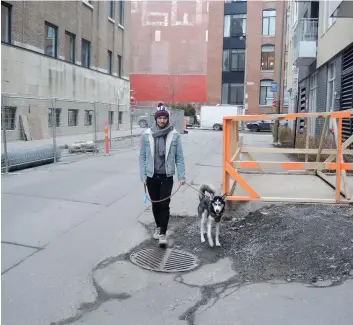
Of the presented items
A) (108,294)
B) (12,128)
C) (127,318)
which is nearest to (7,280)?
(108,294)

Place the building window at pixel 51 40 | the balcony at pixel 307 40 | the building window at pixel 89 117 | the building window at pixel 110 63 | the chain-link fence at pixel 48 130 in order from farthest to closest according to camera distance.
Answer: the building window at pixel 110 63 < the building window at pixel 51 40 < the balcony at pixel 307 40 < the building window at pixel 89 117 < the chain-link fence at pixel 48 130

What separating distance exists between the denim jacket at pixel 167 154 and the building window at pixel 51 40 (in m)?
19.8

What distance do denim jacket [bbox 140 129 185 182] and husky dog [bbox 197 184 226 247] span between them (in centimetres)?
38

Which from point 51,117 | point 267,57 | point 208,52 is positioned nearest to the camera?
point 51,117

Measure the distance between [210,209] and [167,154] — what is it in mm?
845

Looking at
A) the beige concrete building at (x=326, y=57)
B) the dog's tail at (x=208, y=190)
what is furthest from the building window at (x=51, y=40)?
the dog's tail at (x=208, y=190)

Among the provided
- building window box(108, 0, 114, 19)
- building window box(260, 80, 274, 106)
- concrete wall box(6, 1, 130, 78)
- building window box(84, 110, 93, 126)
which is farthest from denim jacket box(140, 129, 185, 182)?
building window box(260, 80, 274, 106)

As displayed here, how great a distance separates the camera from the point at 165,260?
5348 mm

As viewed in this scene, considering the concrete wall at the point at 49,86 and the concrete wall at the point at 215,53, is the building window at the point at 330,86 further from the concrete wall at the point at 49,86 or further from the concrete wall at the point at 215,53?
the concrete wall at the point at 215,53

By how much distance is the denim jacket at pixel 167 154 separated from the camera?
574 centimetres

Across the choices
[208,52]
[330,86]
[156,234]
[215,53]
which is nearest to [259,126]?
[215,53]

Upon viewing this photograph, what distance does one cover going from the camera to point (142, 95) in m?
74.0

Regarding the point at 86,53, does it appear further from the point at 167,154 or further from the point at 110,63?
the point at 167,154

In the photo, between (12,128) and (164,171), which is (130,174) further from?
(164,171)
